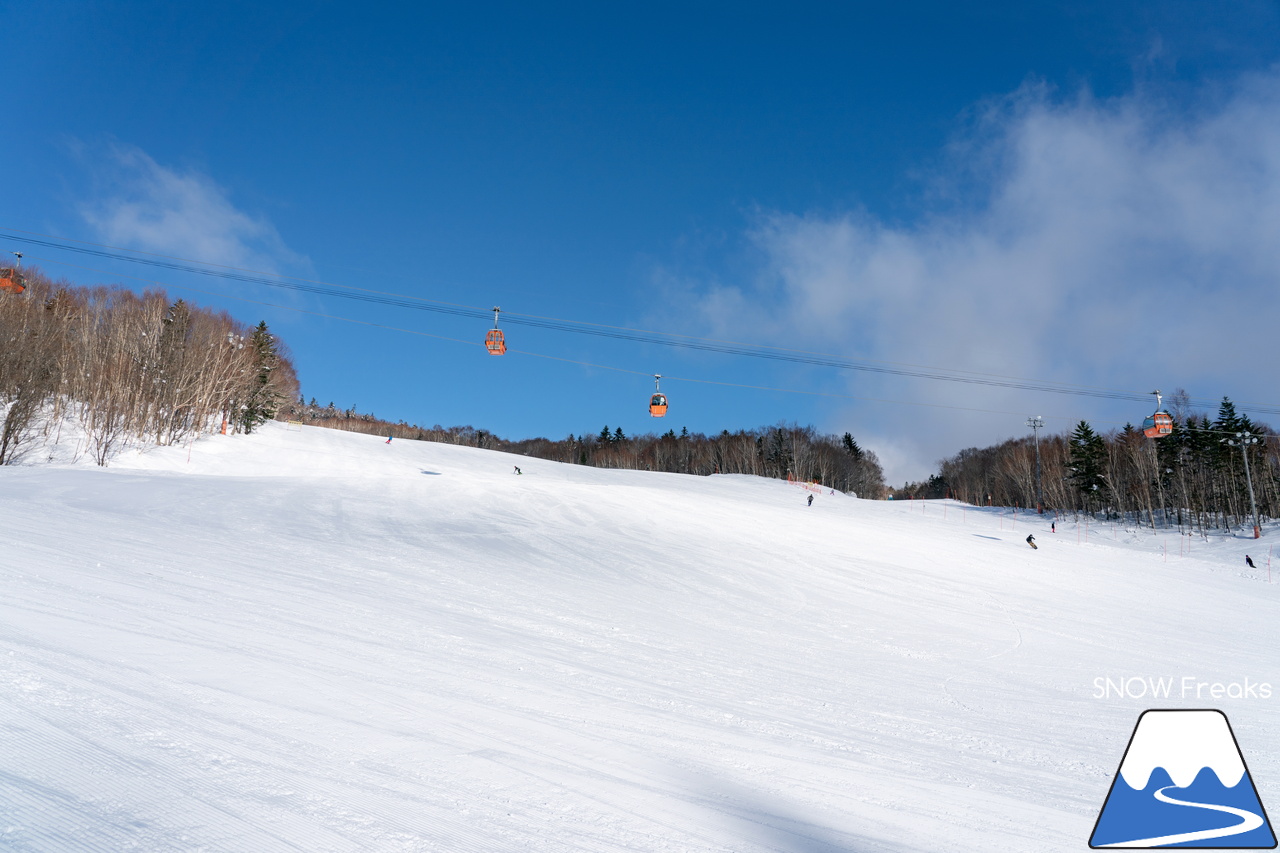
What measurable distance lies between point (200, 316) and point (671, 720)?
169ft

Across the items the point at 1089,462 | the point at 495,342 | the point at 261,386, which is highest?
the point at 261,386

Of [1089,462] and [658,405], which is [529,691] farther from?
[1089,462]

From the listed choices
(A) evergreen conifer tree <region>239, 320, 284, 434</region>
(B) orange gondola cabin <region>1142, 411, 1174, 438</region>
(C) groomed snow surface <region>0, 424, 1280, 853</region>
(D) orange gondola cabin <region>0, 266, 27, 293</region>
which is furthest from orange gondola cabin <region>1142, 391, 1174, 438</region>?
(A) evergreen conifer tree <region>239, 320, 284, 434</region>

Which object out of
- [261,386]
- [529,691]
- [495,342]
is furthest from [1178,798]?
[261,386]

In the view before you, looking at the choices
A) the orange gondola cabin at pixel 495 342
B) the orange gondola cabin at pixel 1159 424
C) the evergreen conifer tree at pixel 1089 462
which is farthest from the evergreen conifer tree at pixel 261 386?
the evergreen conifer tree at pixel 1089 462

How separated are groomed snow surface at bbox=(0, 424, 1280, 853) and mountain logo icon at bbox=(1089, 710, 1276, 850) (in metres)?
0.63

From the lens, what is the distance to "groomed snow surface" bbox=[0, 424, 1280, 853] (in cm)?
336

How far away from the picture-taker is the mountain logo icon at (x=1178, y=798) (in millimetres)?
3502

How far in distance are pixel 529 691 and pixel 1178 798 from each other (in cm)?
501

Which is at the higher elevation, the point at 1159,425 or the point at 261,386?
the point at 261,386

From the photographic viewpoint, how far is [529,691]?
598 centimetres

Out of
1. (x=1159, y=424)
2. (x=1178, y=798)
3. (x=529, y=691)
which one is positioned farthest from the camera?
(x=1159, y=424)

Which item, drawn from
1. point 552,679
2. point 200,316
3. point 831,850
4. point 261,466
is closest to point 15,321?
point 200,316

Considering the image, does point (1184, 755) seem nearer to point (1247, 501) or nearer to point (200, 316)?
point (200, 316)
